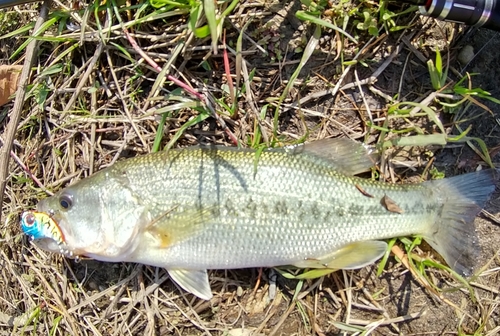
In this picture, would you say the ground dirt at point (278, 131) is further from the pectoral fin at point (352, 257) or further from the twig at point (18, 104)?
the pectoral fin at point (352, 257)

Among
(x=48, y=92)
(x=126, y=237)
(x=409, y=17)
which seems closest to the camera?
(x=126, y=237)

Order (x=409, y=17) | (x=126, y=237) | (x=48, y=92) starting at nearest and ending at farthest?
(x=126, y=237) < (x=409, y=17) < (x=48, y=92)

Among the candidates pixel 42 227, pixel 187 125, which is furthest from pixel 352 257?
pixel 42 227

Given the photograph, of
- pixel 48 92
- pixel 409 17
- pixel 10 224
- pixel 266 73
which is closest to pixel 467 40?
pixel 409 17

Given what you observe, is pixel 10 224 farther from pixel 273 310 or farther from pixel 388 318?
pixel 388 318

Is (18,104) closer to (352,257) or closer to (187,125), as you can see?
(187,125)

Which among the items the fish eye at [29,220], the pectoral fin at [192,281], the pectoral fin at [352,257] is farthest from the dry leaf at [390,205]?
the fish eye at [29,220]
